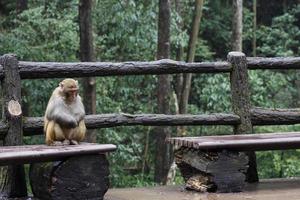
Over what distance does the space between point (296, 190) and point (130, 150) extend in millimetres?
6552

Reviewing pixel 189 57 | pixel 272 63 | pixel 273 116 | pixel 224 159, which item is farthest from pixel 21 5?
pixel 224 159

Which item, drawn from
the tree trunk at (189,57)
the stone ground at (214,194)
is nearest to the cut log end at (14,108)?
the stone ground at (214,194)

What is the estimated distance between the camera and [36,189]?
5.49 meters

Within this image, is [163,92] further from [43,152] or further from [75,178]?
[43,152]

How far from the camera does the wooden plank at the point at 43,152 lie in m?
4.78

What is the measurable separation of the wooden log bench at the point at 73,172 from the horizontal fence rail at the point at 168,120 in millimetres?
600

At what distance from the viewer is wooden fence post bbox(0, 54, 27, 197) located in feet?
18.5

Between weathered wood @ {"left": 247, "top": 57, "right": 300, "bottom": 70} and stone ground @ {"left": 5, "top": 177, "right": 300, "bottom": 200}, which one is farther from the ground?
weathered wood @ {"left": 247, "top": 57, "right": 300, "bottom": 70}

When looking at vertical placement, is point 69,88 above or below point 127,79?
above

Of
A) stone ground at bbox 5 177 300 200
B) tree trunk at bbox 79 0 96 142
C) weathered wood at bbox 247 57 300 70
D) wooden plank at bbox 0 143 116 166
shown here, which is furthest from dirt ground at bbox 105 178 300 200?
tree trunk at bbox 79 0 96 142

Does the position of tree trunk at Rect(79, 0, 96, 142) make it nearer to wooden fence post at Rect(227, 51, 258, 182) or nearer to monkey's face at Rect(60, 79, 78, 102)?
wooden fence post at Rect(227, 51, 258, 182)

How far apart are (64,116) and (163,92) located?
6316 mm

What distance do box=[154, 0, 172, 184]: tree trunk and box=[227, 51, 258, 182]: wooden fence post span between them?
4.41 m

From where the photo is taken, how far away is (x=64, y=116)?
543 cm
